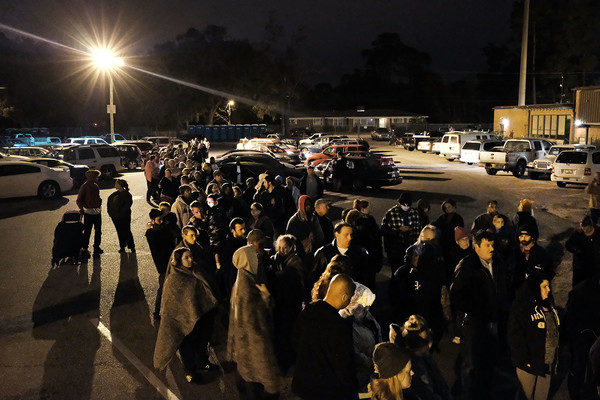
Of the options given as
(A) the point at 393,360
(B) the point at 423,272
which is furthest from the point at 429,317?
(A) the point at 393,360

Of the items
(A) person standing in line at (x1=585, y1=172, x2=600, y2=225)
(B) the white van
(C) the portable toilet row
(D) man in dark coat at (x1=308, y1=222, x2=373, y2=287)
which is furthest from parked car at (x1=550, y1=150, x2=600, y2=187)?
(C) the portable toilet row

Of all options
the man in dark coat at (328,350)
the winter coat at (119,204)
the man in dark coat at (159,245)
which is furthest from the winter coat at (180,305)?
the winter coat at (119,204)

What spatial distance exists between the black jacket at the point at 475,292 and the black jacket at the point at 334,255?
3.76 ft

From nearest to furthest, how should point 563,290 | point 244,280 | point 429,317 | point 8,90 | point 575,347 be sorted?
point 244,280
point 575,347
point 429,317
point 563,290
point 8,90

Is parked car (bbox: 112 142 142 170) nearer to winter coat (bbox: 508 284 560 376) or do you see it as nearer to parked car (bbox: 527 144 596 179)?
parked car (bbox: 527 144 596 179)

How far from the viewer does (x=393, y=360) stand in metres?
3.39

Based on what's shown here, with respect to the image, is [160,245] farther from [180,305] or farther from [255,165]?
[255,165]

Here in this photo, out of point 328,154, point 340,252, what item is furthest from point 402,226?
point 328,154

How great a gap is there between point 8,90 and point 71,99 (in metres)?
8.99

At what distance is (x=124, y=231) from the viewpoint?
37.6ft

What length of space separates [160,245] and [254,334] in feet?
10.5

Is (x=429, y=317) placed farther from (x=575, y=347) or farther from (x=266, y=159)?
(x=266, y=159)

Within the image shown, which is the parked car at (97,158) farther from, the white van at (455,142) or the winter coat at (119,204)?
the white van at (455,142)

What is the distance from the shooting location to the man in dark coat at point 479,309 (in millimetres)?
5301
